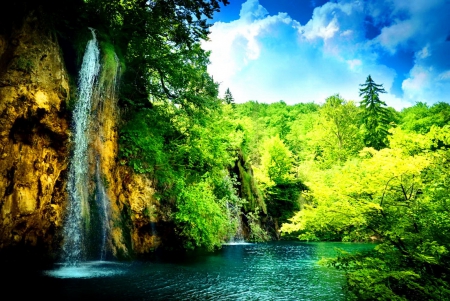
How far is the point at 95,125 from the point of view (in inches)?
450

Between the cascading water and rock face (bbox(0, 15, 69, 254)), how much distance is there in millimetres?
323

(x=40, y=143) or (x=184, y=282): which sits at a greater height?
(x=40, y=143)

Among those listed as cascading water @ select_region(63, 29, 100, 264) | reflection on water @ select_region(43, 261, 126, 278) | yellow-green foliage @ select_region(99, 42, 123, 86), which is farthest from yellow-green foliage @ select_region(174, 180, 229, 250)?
yellow-green foliage @ select_region(99, 42, 123, 86)

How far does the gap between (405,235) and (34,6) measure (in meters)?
12.3

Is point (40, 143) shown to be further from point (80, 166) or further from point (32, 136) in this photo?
point (80, 166)

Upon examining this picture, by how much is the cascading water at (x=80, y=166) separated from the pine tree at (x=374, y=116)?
2930 centimetres

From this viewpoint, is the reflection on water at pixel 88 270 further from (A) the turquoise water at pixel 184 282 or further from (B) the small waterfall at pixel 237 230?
(B) the small waterfall at pixel 237 230

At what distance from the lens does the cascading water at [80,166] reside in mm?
9898

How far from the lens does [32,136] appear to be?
30.1ft

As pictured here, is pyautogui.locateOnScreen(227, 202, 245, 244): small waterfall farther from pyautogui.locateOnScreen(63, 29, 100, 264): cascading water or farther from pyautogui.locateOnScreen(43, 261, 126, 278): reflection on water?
pyautogui.locateOnScreen(63, 29, 100, 264): cascading water

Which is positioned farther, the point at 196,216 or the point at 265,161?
the point at 265,161

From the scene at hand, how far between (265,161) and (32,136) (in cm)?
2996

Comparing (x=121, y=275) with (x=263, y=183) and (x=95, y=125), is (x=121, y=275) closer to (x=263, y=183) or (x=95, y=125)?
(x=95, y=125)

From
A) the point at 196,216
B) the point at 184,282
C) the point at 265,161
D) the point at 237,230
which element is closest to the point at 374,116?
the point at 265,161
